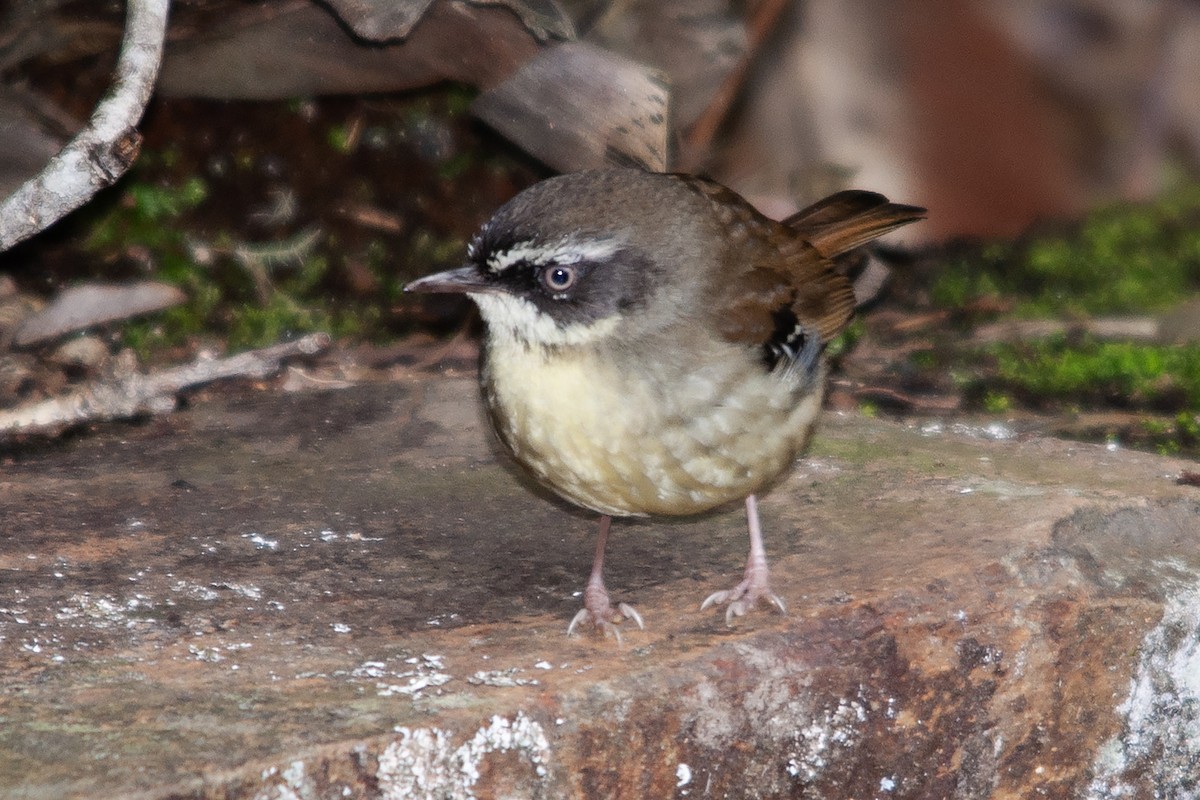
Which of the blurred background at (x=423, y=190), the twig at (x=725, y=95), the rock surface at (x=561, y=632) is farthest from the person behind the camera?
the twig at (x=725, y=95)

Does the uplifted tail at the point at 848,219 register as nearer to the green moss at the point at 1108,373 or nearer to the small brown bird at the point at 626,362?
the small brown bird at the point at 626,362

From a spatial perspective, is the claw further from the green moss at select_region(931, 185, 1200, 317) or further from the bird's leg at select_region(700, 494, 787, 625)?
the green moss at select_region(931, 185, 1200, 317)

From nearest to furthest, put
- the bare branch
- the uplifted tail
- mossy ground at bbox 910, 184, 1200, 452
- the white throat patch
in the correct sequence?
the white throat patch, the bare branch, the uplifted tail, mossy ground at bbox 910, 184, 1200, 452

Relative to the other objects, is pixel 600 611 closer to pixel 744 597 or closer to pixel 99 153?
pixel 744 597

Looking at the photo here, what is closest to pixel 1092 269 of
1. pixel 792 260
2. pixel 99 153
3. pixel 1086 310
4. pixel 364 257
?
pixel 1086 310

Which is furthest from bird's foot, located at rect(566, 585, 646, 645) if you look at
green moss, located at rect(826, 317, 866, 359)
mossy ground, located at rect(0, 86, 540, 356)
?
mossy ground, located at rect(0, 86, 540, 356)

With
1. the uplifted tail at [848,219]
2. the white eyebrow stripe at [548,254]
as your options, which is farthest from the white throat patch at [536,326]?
the uplifted tail at [848,219]
